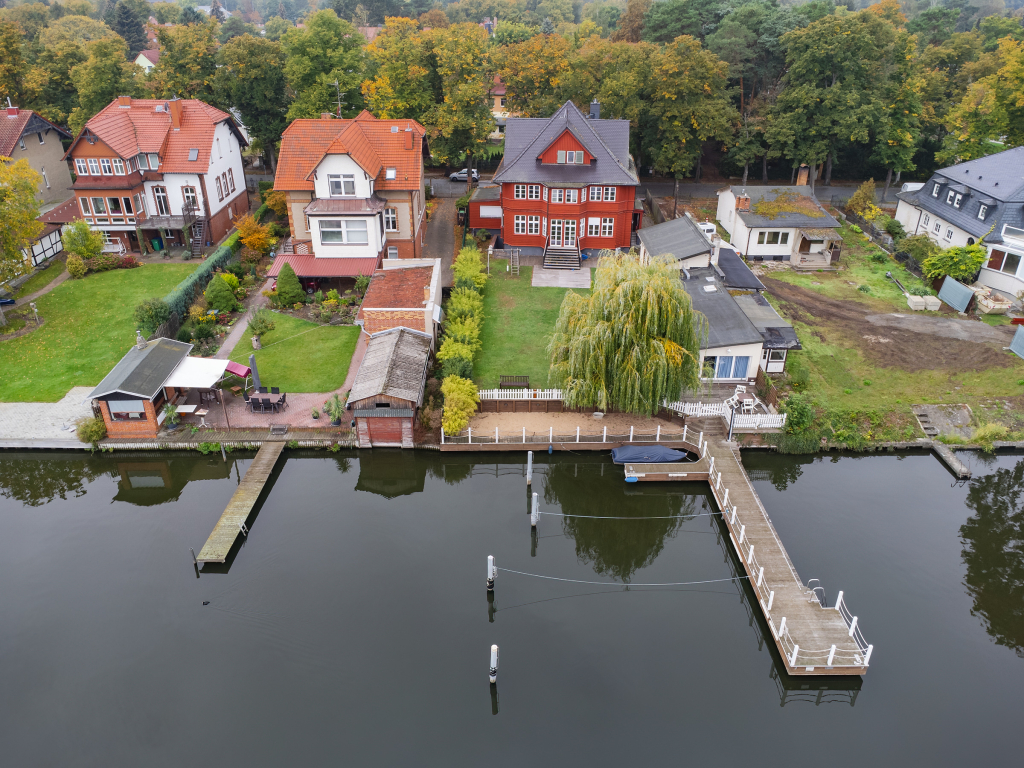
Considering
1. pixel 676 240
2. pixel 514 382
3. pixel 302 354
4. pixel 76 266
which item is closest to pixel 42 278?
pixel 76 266

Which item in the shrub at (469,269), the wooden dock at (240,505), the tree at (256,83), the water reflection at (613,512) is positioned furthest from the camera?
the tree at (256,83)

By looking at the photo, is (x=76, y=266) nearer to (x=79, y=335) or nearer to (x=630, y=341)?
(x=79, y=335)

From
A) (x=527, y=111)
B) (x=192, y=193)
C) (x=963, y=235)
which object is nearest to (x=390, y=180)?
(x=192, y=193)

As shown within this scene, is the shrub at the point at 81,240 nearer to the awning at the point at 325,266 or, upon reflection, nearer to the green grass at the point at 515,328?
the awning at the point at 325,266

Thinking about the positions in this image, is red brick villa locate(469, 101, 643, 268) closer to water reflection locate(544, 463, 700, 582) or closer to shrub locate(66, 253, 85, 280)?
water reflection locate(544, 463, 700, 582)

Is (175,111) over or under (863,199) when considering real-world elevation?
over

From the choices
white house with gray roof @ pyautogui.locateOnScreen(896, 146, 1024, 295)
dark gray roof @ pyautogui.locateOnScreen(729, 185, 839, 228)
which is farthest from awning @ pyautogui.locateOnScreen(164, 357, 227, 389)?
white house with gray roof @ pyautogui.locateOnScreen(896, 146, 1024, 295)

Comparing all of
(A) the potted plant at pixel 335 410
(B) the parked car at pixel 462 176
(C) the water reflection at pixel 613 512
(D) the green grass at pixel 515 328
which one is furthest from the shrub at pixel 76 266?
(C) the water reflection at pixel 613 512
